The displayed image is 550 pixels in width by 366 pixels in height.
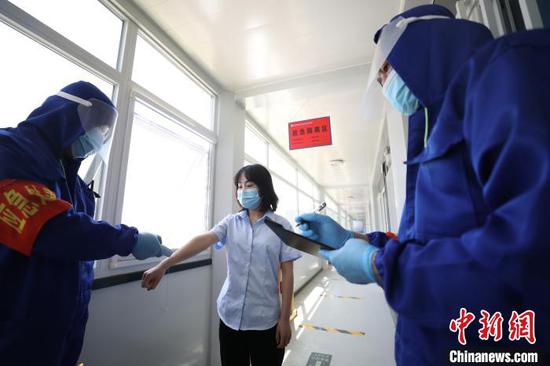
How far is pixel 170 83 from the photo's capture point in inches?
81.0

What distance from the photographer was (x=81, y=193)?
38.9 inches

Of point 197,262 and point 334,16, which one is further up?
point 334,16

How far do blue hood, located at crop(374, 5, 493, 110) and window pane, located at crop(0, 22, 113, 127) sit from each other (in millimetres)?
1694

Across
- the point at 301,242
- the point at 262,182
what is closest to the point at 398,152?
the point at 262,182

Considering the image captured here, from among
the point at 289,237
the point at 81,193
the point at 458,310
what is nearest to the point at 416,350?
the point at 458,310

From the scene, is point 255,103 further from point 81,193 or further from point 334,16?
point 81,193

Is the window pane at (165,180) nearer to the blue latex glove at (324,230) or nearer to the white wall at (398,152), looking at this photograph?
the blue latex glove at (324,230)

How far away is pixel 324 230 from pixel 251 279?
2.03ft

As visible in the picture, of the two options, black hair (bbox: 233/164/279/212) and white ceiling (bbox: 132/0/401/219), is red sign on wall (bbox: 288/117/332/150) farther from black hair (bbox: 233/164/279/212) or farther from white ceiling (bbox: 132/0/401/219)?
black hair (bbox: 233/164/279/212)

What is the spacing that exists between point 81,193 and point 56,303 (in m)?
0.46

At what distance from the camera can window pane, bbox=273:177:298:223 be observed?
4.36 meters

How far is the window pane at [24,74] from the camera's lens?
1087 millimetres

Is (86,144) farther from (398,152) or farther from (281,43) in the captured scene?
(398,152)

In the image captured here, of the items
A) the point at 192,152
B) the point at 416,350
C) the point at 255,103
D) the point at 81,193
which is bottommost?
the point at 416,350
